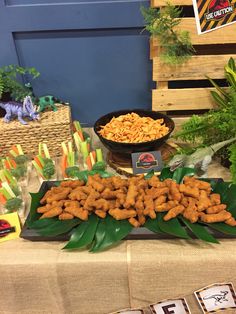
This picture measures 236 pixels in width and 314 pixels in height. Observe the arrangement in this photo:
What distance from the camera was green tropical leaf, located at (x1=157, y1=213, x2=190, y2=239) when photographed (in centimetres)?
84

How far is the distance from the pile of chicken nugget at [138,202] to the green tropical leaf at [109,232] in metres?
0.02

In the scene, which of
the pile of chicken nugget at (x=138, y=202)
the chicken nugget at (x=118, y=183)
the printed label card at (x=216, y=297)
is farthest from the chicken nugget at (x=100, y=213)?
the printed label card at (x=216, y=297)

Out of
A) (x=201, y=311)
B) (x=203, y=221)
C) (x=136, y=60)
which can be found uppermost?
(x=136, y=60)

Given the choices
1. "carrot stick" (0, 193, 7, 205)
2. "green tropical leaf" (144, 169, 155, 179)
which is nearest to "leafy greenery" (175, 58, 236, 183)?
"green tropical leaf" (144, 169, 155, 179)

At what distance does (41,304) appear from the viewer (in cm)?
92

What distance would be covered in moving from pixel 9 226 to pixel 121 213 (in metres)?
0.34

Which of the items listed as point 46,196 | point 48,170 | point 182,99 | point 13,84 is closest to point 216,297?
point 46,196

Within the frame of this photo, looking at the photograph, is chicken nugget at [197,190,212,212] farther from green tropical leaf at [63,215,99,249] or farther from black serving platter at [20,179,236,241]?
green tropical leaf at [63,215,99,249]

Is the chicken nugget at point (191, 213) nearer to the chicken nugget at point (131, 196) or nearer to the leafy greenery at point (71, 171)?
the chicken nugget at point (131, 196)

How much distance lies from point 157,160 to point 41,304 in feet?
1.97

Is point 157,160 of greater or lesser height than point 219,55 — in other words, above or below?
below

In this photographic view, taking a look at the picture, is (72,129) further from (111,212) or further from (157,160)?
(111,212)

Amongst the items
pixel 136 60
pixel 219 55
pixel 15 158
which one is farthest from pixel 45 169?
pixel 219 55

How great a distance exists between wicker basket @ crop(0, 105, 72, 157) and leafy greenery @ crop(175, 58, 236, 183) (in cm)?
47
